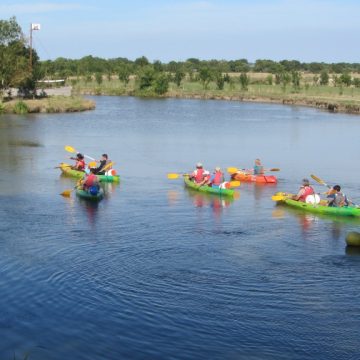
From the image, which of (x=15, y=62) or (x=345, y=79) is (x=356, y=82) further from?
(x=15, y=62)

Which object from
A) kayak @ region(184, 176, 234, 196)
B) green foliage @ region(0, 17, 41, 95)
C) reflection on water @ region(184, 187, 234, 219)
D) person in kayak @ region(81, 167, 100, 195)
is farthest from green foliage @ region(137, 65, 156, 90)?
person in kayak @ region(81, 167, 100, 195)

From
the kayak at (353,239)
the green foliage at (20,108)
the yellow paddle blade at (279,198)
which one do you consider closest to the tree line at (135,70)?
the green foliage at (20,108)

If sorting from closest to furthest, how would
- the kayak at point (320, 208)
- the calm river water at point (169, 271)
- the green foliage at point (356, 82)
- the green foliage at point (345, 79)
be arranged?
the calm river water at point (169, 271)
the kayak at point (320, 208)
the green foliage at point (345, 79)
the green foliage at point (356, 82)

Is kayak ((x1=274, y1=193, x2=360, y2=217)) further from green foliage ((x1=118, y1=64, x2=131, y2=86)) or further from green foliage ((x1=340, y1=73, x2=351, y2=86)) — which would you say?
green foliage ((x1=118, y1=64, x2=131, y2=86))

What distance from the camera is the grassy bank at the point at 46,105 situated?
5828 cm

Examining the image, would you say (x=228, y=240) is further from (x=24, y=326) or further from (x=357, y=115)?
(x=357, y=115)

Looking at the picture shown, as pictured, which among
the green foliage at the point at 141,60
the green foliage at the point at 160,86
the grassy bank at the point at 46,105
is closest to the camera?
the grassy bank at the point at 46,105

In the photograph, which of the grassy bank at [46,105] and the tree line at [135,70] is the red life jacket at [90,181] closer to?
the grassy bank at [46,105]

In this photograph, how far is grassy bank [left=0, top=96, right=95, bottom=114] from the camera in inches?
2295

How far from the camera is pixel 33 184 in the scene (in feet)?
92.5

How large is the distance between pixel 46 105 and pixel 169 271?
45848 mm

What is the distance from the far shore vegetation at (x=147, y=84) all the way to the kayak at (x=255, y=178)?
1306 inches

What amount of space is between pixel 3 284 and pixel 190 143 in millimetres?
27505

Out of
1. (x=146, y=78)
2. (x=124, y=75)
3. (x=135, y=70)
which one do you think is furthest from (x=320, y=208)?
(x=135, y=70)
